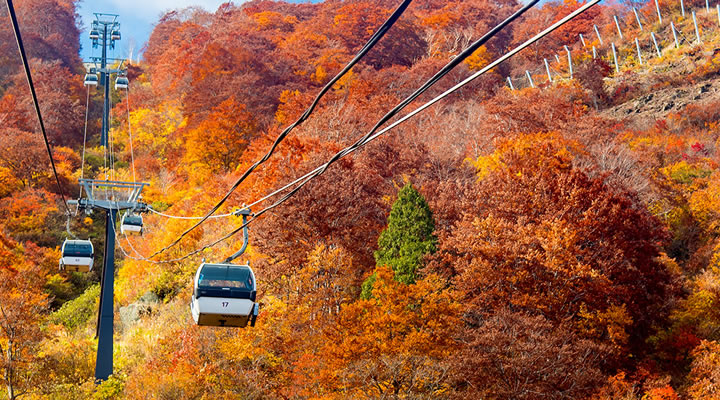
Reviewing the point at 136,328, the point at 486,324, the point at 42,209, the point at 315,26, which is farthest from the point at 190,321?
the point at 315,26

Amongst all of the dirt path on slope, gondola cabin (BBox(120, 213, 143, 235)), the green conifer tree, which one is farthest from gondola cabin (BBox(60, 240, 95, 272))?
the dirt path on slope

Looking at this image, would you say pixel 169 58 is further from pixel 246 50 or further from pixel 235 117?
pixel 235 117

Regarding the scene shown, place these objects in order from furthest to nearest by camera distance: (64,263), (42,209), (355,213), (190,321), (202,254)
Result: (42,209)
(202,254)
(355,213)
(190,321)
(64,263)

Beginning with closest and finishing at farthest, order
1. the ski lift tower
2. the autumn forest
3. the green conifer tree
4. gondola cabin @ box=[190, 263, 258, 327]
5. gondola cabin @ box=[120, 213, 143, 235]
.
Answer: gondola cabin @ box=[190, 263, 258, 327] < the ski lift tower < gondola cabin @ box=[120, 213, 143, 235] < the autumn forest < the green conifer tree

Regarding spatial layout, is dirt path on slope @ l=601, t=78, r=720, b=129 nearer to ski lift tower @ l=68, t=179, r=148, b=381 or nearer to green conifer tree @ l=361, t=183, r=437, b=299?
green conifer tree @ l=361, t=183, r=437, b=299

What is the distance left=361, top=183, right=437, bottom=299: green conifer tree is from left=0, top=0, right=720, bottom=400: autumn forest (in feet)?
0.31

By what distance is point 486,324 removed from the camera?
24.4m

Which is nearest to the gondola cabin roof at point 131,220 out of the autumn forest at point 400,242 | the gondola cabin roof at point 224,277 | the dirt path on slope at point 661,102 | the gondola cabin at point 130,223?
the gondola cabin at point 130,223

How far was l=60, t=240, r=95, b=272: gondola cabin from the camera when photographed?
71.4 ft

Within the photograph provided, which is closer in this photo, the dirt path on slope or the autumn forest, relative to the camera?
the autumn forest

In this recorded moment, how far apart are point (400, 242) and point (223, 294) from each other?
667 inches

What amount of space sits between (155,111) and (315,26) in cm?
2172

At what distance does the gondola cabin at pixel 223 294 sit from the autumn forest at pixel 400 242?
68.5 inches

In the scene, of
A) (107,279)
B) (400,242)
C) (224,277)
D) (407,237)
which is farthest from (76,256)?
(407,237)
